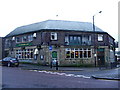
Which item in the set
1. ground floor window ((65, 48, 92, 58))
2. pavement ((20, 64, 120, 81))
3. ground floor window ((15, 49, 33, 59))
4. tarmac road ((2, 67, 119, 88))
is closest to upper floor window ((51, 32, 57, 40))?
ground floor window ((65, 48, 92, 58))

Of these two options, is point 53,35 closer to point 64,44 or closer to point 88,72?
point 64,44

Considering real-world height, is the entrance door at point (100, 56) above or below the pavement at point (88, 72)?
above

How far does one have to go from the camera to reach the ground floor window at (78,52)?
1380 inches

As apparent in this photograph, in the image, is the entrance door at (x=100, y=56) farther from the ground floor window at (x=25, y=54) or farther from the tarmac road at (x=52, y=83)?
the tarmac road at (x=52, y=83)

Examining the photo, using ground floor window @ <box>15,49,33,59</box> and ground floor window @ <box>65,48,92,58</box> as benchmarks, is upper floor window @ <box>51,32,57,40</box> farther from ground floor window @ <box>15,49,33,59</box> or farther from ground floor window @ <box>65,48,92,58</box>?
ground floor window @ <box>15,49,33,59</box>

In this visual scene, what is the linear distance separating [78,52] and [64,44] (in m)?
3.18

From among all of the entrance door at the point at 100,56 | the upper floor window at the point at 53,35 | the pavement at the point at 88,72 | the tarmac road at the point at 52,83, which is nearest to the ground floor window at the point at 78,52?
the entrance door at the point at 100,56

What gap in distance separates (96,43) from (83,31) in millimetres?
3511

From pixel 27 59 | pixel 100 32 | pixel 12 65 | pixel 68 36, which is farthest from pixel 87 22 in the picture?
pixel 12 65

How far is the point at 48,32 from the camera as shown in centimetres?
3409

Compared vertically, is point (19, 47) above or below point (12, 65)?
above

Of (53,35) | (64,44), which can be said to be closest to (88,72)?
(64,44)

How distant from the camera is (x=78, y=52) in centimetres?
3578

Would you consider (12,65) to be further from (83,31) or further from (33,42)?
(83,31)
